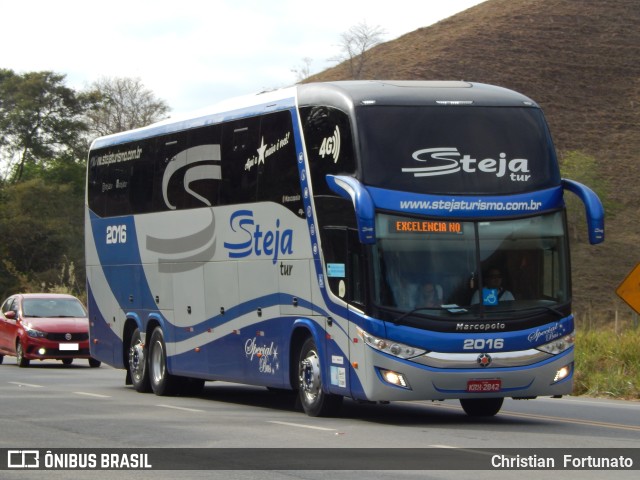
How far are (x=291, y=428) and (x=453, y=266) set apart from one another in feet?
8.33

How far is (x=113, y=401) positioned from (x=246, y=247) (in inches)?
123

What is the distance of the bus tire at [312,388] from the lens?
16938 mm

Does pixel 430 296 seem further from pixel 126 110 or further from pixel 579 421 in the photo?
pixel 126 110

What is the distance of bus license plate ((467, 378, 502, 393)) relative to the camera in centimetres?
1568

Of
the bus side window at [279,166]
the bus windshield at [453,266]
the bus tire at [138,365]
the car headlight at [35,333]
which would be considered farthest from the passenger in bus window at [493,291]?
the car headlight at [35,333]

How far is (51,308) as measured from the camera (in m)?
32.7

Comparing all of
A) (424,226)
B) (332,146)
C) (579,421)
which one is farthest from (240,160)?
(579,421)

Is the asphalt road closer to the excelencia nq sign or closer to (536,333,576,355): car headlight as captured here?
(536,333,576,355): car headlight

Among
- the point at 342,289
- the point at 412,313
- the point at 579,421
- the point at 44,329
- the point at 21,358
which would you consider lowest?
the point at 579,421

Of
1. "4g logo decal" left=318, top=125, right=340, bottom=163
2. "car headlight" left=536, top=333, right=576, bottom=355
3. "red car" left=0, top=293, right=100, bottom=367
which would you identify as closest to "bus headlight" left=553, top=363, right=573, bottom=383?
"car headlight" left=536, top=333, right=576, bottom=355

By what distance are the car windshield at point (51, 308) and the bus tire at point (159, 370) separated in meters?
10.3

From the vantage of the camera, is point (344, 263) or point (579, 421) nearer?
point (344, 263)

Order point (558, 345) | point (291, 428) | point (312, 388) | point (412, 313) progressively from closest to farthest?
1. point (291, 428)
2. point (412, 313)
3. point (558, 345)
4. point (312, 388)

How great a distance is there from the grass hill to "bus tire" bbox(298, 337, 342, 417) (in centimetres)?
5326
